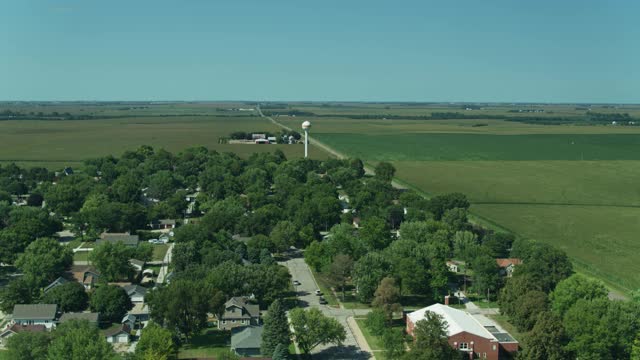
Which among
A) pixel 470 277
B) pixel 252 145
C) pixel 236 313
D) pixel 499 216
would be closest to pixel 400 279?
pixel 470 277

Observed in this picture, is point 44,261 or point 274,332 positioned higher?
point 44,261

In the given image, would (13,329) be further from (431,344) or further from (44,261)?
(431,344)

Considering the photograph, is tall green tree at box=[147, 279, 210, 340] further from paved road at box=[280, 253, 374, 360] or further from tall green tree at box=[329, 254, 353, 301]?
tall green tree at box=[329, 254, 353, 301]

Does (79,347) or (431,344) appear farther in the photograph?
(431,344)

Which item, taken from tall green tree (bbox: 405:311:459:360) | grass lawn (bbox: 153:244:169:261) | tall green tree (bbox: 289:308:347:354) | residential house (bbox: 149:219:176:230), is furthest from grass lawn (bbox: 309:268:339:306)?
residential house (bbox: 149:219:176:230)

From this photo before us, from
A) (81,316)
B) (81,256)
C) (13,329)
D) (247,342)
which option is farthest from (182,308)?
(81,256)

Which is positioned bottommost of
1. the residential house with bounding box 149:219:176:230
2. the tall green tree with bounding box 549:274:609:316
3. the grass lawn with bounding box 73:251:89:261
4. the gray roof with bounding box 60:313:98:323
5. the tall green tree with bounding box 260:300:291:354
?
the grass lawn with bounding box 73:251:89:261
